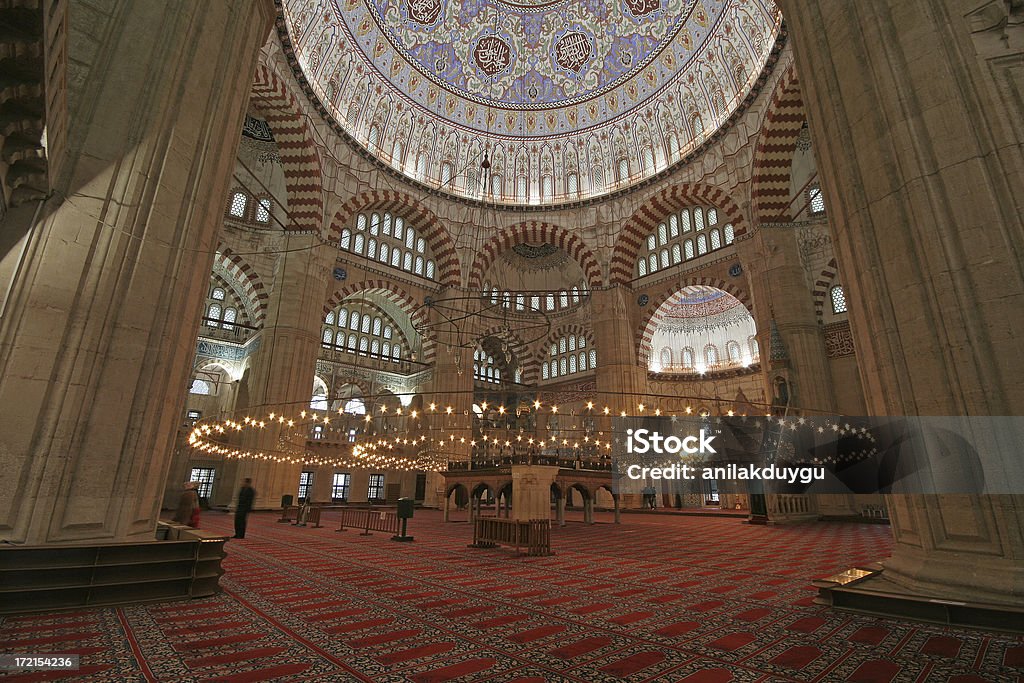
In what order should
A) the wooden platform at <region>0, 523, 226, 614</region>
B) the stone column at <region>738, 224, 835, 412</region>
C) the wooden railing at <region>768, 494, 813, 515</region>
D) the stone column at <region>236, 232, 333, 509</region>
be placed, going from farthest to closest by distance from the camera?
the stone column at <region>236, 232, 333, 509</region>, the wooden railing at <region>768, 494, 813, 515</region>, the stone column at <region>738, 224, 835, 412</region>, the wooden platform at <region>0, 523, 226, 614</region>

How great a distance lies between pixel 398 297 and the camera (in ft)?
66.2

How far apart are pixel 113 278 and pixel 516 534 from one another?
5.99 metres

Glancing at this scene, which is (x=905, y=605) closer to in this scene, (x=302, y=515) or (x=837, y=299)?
(x=302, y=515)

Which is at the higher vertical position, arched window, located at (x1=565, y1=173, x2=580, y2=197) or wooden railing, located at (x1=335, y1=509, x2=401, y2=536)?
arched window, located at (x1=565, y1=173, x2=580, y2=197)

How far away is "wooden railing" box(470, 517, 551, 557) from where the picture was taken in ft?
23.5

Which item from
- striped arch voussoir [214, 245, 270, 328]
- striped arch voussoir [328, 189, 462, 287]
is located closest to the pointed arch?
striped arch voussoir [328, 189, 462, 287]

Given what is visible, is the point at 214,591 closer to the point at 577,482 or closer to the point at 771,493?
the point at 577,482

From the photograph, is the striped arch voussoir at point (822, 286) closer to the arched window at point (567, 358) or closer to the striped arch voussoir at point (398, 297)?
the arched window at point (567, 358)

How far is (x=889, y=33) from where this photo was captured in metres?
4.78

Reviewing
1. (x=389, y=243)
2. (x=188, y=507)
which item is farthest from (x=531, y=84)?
(x=188, y=507)

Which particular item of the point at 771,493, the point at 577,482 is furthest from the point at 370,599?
the point at 771,493

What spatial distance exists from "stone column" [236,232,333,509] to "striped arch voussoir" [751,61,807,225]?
14.1 metres

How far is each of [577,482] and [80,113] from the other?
11.7m

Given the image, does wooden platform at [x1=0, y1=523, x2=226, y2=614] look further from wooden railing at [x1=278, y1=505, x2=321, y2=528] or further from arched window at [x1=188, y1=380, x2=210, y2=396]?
arched window at [x1=188, y1=380, x2=210, y2=396]
